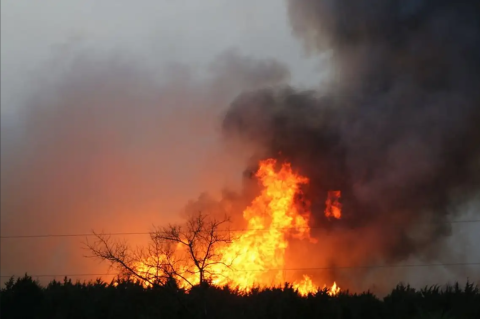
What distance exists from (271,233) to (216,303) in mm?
7715

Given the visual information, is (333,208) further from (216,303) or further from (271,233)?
(216,303)

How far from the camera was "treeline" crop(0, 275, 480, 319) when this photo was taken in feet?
73.4

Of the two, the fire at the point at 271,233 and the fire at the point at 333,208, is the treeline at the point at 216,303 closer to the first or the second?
the fire at the point at 271,233

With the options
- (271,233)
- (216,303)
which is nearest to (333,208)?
(271,233)

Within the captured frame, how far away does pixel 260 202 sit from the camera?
32156 mm

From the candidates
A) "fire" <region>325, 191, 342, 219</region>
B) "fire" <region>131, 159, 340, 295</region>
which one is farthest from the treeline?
"fire" <region>325, 191, 342, 219</region>

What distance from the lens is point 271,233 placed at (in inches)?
1218

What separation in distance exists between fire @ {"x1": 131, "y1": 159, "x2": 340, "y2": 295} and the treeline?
11.3 feet

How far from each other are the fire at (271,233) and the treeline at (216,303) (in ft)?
11.3

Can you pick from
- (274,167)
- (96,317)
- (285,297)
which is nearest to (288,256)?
(274,167)

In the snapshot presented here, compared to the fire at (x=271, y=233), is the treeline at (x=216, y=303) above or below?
below

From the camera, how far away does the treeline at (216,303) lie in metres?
22.4

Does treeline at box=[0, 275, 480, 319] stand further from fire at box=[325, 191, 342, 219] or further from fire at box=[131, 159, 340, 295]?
fire at box=[325, 191, 342, 219]

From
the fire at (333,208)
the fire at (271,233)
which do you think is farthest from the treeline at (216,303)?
the fire at (333,208)
